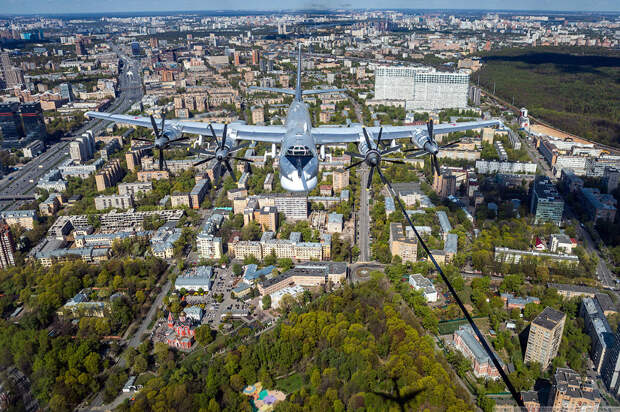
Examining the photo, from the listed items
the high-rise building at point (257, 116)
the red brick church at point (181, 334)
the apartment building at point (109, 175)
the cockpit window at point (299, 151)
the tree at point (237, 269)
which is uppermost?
the cockpit window at point (299, 151)

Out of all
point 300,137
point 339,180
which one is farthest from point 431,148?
point 339,180

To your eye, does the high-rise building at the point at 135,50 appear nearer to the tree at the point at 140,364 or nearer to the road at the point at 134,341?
the road at the point at 134,341

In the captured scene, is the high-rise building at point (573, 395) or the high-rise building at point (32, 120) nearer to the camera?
the high-rise building at point (573, 395)

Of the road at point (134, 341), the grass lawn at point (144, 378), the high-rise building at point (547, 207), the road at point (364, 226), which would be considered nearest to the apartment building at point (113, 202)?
the road at point (134, 341)

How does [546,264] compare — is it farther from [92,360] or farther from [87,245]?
[87,245]

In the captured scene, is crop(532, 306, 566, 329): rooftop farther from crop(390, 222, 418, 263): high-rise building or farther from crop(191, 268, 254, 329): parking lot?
crop(191, 268, 254, 329): parking lot

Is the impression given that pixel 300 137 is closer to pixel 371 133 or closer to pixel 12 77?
pixel 371 133
